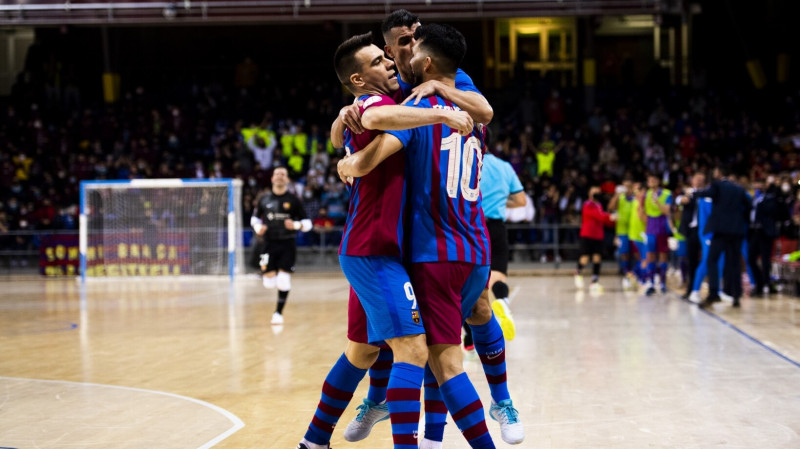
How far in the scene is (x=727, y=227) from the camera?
13.4 metres

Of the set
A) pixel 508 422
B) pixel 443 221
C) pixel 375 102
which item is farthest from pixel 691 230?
pixel 375 102

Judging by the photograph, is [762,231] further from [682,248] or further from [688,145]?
[688,145]

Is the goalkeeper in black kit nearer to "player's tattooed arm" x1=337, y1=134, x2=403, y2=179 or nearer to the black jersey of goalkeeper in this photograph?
the black jersey of goalkeeper

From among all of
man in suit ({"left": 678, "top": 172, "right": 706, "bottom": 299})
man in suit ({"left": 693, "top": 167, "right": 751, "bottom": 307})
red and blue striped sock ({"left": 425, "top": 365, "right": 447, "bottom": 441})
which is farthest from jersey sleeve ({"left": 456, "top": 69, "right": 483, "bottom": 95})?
man in suit ({"left": 678, "top": 172, "right": 706, "bottom": 299})

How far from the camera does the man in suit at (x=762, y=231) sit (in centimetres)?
1529

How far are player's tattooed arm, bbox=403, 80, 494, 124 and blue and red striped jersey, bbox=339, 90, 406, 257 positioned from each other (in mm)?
138

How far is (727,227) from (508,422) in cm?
966

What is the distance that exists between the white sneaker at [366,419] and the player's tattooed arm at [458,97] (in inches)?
63.7

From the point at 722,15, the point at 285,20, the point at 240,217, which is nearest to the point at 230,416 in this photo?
the point at 240,217

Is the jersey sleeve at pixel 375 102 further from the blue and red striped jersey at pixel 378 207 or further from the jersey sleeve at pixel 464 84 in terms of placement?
the jersey sleeve at pixel 464 84

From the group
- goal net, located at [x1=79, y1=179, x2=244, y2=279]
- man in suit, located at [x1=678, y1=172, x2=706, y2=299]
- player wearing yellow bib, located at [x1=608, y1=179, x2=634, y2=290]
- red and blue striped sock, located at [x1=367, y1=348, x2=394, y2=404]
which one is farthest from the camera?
goal net, located at [x1=79, y1=179, x2=244, y2=279]

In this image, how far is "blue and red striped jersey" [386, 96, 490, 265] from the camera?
425cm

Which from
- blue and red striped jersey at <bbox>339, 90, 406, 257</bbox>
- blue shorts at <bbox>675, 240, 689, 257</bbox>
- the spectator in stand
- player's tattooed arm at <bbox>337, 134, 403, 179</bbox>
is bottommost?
blue shorts at <bbox>675, 240, 689, 257</bbox>

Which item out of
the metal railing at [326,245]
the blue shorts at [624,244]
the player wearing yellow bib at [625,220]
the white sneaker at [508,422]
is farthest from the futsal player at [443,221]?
the metal railing at [326,245]
